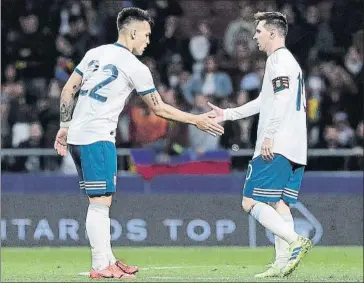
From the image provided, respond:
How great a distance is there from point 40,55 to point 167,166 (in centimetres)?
404

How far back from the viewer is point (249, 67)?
70.6 feet

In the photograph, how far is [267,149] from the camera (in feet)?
39.7

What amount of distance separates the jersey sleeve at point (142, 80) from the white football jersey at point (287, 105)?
115 cm

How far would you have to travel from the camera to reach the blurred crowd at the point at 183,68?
20219mm

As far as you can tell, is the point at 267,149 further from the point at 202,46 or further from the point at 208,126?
the point at 202,46

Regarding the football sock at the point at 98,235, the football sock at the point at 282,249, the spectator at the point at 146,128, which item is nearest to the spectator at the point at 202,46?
the spectator at the point at 146,128

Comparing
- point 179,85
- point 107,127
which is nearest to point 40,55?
point 179,85

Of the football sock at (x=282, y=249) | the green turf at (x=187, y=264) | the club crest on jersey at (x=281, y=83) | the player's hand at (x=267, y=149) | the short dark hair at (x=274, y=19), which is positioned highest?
the short dark hair at (x=274, y=19)

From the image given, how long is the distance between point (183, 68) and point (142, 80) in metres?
10.1

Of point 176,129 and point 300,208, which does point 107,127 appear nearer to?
point 300,208

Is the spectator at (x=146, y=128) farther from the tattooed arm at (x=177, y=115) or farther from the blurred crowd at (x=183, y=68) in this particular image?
the tattooed arm at (x=177, y=115)

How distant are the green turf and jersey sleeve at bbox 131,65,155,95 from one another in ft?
5.40

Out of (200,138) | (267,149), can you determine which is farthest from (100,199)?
(200,138)

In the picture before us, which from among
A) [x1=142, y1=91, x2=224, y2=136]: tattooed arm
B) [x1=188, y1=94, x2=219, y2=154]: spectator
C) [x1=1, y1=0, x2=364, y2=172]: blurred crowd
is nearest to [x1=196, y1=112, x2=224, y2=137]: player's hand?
[x1=142, y1=91, x2=224, y2=136]: tattooed arm
